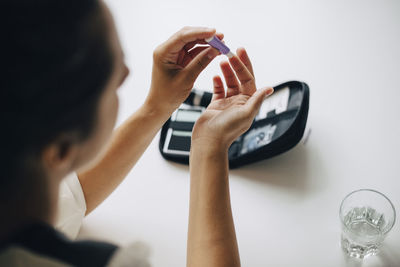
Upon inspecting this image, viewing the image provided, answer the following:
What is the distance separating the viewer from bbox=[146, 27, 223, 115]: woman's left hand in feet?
1.53

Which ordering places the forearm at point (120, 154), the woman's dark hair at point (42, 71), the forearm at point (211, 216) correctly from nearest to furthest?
1. the woman's dark hair at point (42, 71)
2. the forearm at point (211, 216)
3. the forearm at point (120, 154)

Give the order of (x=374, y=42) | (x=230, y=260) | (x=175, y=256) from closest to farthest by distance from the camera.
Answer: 1. (x=230, y=260)
2. (x=175, y=256)
3. (x=374, y=42)

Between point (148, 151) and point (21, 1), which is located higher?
point (21, 1)

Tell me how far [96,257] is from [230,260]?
0.20 meters

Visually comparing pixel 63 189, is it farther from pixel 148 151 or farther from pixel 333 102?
pixel 333 102

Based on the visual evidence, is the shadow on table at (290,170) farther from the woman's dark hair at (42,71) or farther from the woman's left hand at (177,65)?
the woman's dark hair at (42,71)

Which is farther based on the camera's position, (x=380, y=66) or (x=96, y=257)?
(x=380, y=66)

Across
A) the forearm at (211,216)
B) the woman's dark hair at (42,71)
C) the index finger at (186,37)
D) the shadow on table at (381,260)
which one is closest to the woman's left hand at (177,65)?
the index finger at (186,37)

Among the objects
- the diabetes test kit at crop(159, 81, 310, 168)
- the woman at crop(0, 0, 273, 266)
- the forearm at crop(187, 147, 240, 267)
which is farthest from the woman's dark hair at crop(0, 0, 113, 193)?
the diabetes test kit at crop(159, 81, 310, 168)

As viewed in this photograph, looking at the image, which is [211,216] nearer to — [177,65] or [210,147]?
[210,147]

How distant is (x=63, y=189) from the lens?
1.51ft

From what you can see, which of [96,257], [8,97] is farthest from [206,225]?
[8,97]

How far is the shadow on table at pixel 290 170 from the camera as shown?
1.89ft

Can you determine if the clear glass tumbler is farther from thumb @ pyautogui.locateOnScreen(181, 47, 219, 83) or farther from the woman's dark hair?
the woman's dark hair
